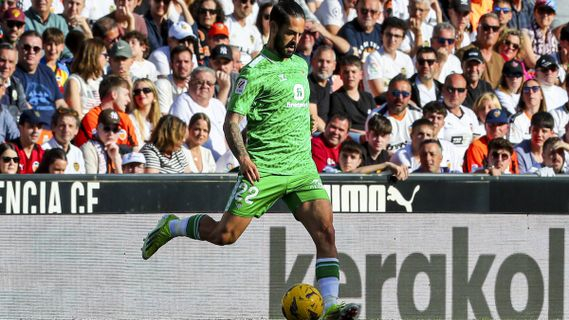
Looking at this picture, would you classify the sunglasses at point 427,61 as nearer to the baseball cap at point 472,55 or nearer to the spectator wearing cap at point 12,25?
the baseball cap at point 472,55

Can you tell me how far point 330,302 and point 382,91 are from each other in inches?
234

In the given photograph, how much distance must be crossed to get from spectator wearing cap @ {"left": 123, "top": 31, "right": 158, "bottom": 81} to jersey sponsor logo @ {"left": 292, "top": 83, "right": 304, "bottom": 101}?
4.87 metres

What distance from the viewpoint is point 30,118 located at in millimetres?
10922

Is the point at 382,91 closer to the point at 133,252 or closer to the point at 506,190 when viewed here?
the point at 506,190

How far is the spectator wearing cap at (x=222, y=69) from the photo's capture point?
12883mm

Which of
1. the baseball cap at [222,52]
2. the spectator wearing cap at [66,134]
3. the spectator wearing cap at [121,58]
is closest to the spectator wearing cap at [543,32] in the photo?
the baseball cap at [222,52]

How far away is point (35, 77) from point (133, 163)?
2.20m

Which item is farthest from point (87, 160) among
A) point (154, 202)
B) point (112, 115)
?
point (154, 202)

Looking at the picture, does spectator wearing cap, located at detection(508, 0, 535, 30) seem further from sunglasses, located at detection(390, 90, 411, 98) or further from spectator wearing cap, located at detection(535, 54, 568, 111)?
sunglasses, located at detection(390, 90, 411, 98)

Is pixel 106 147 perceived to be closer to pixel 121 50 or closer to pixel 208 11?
pixel 121 50

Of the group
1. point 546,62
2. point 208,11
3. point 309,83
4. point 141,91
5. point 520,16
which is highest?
point 520,16

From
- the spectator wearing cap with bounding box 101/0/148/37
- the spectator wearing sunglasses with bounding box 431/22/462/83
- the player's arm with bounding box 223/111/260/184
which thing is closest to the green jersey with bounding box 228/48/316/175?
the player's arm with bounding box 223/111/260/184

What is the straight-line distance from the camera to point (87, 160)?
11.0 meters

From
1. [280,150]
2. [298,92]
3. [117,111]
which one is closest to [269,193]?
[280,150]
